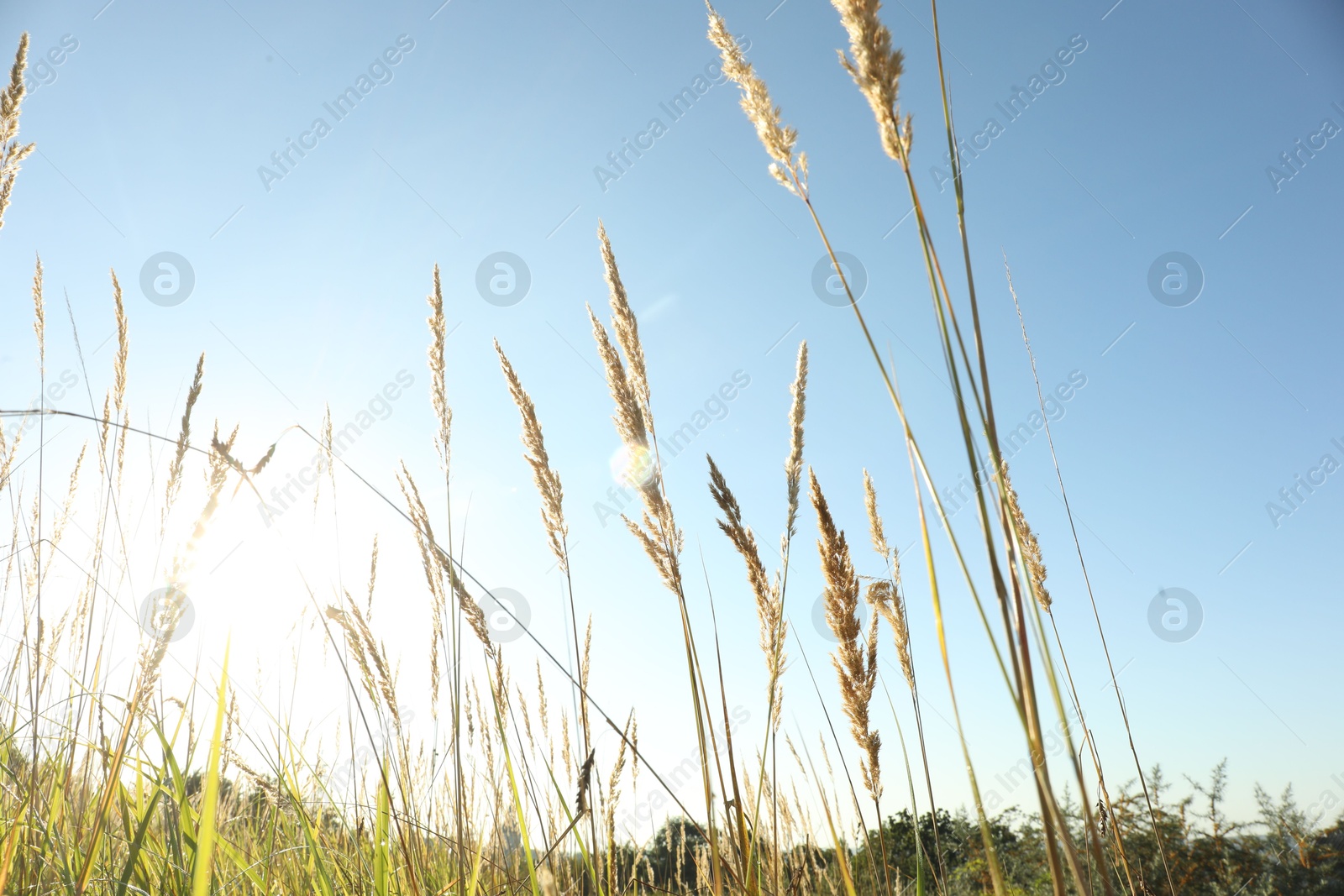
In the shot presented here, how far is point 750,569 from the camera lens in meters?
1.89

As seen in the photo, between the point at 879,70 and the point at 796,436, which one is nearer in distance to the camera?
the point at 879,70

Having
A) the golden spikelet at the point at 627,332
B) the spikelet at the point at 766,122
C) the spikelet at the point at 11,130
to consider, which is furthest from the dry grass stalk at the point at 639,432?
the spikelet at the point at 11,130

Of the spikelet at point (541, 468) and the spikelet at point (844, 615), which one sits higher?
the spikelet at point (541, 468)

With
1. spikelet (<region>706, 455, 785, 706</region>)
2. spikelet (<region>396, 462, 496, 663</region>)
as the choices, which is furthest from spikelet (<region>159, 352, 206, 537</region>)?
spikelet (<region>706, 455, 785, 706</region>)

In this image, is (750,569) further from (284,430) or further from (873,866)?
(284,430)

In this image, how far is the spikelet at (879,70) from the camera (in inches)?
39.9

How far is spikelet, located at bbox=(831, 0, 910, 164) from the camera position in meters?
1.01

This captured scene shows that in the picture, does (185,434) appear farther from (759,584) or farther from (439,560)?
(759,584)

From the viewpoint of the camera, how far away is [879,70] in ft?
3.33

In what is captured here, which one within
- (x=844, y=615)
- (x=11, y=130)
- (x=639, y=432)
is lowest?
(x=844, y=615)

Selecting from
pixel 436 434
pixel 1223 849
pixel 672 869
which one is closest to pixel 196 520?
pixel 436 434

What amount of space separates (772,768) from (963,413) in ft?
4.62

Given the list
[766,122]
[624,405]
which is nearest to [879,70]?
[766,122]

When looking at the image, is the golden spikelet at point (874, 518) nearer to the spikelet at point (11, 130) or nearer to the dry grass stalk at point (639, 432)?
the dry grass stalk at point (639, 432)
